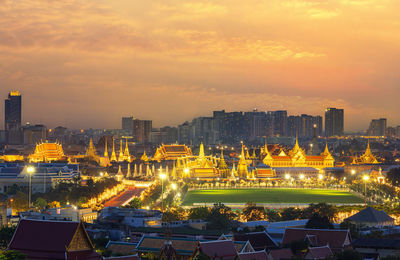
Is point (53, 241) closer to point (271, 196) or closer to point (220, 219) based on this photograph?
point (220, 219)

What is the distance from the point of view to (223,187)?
9556 centimetres

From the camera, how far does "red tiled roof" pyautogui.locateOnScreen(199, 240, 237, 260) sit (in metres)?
30.1

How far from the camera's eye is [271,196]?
263 feet


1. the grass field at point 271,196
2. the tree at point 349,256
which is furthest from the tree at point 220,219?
the grass field at point 271,196

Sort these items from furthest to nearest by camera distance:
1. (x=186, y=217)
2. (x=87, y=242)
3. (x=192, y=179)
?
(x=192, y=179) < (x=186, y=217) < (x=87, y=242)

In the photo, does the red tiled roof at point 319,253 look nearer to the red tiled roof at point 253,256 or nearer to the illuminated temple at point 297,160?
the red tiled roof at point 253,256

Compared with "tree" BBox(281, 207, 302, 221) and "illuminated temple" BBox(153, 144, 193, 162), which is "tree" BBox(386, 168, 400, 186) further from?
"illuminated temple" BBox(153, 144, 193, 162)

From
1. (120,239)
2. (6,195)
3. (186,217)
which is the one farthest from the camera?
(6,195)

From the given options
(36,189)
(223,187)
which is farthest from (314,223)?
(223,187)

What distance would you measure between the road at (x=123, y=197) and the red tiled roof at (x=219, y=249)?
1303 inches

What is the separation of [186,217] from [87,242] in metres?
19.2

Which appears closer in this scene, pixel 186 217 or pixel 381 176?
pixel 186 217

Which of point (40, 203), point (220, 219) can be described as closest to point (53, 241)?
point (220, 219)

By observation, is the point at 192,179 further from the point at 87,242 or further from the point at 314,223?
the point at 87,242
